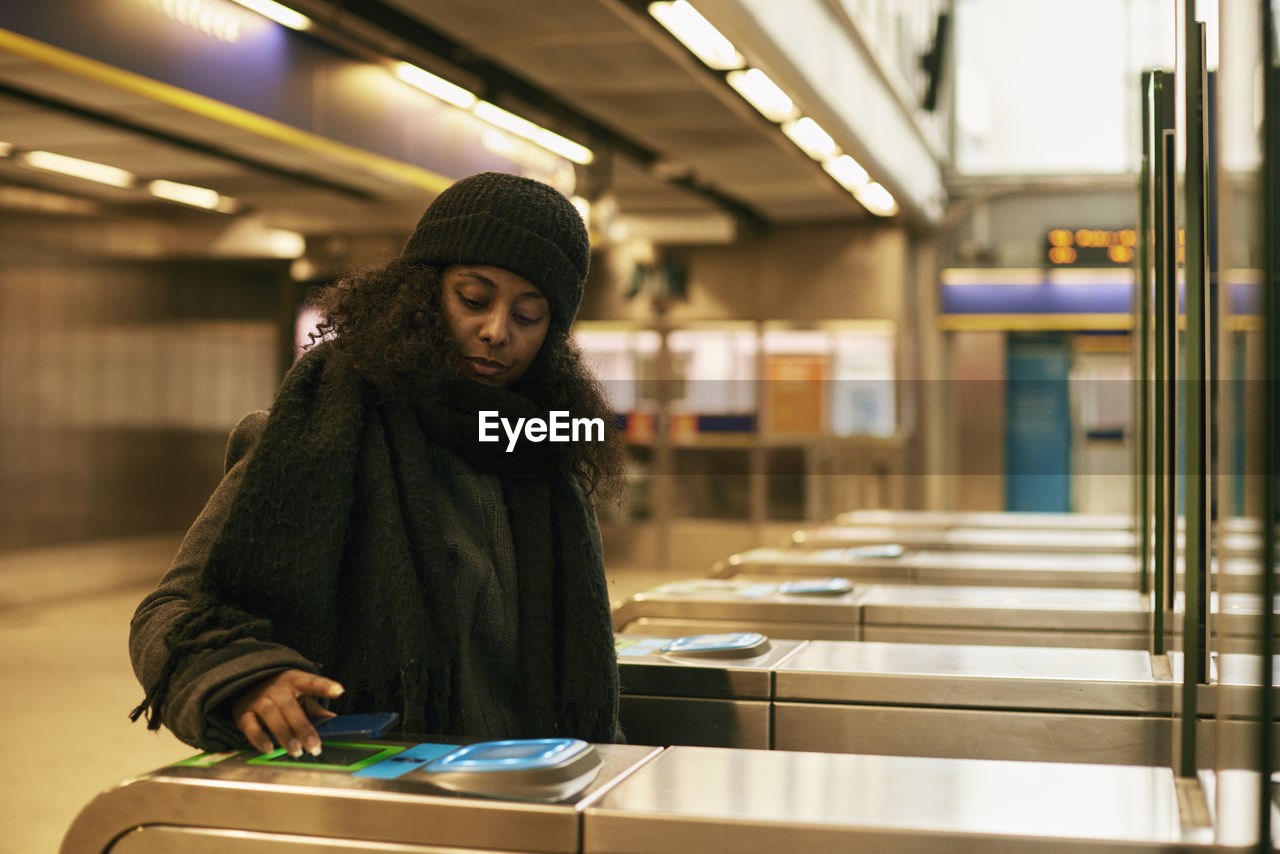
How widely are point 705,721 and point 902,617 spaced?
0.91 metres

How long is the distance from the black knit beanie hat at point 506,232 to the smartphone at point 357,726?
1.93 ft

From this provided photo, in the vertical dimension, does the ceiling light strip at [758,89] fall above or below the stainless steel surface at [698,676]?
above

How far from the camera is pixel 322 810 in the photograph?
123 centimetres

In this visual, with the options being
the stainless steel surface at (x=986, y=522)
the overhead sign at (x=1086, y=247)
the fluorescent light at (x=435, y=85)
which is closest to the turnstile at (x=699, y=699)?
the fluorescent light at (x=435, y=85)

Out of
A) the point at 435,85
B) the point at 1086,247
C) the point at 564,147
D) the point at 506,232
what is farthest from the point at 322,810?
the point at 1086,247

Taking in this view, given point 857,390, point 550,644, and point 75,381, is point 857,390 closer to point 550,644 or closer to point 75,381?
point 75,381

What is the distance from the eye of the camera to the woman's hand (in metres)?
1.32

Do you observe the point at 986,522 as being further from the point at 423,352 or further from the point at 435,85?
the point at 423,352

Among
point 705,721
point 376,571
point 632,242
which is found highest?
point 632,242

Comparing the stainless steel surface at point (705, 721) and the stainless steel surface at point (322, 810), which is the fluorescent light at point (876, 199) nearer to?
the stainless steel surface at point (705, 721)

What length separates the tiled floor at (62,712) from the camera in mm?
3959

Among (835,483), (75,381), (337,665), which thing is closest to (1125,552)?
(337,665)

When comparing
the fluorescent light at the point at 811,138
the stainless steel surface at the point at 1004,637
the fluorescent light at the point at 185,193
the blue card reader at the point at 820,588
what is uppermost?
the fluorescent light at the point at 811,138

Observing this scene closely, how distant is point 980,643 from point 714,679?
3.24ft
